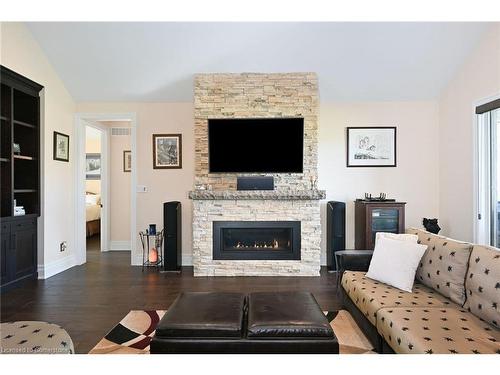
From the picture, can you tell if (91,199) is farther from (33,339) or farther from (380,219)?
(380,219)

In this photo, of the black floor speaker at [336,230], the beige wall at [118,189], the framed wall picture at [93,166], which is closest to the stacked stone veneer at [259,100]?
the black floor speaker at [336,230]

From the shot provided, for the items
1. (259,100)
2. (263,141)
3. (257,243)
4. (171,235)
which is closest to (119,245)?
(171,235)

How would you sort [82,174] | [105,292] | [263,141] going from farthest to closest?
[82,174]
[263,141]
[105,292]

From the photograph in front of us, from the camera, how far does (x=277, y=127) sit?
427 centimetres

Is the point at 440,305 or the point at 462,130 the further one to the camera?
the point at 462,130

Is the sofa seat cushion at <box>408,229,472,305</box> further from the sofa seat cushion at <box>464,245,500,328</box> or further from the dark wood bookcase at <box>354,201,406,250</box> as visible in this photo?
the dark wood bookcase at <box>354,201,406,250</box>

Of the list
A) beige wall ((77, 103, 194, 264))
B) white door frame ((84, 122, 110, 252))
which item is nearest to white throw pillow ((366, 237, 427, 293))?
beige wall ((77, 103, 194, 264))

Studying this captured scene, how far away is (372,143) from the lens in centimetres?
475

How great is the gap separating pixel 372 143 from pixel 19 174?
5.22 meters

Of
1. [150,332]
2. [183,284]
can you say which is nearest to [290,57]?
[183,284]

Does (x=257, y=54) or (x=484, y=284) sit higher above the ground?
(x=257, y=54)

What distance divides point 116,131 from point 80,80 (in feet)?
4.74

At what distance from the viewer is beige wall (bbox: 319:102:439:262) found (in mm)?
4746

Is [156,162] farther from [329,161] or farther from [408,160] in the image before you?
[408,160]
